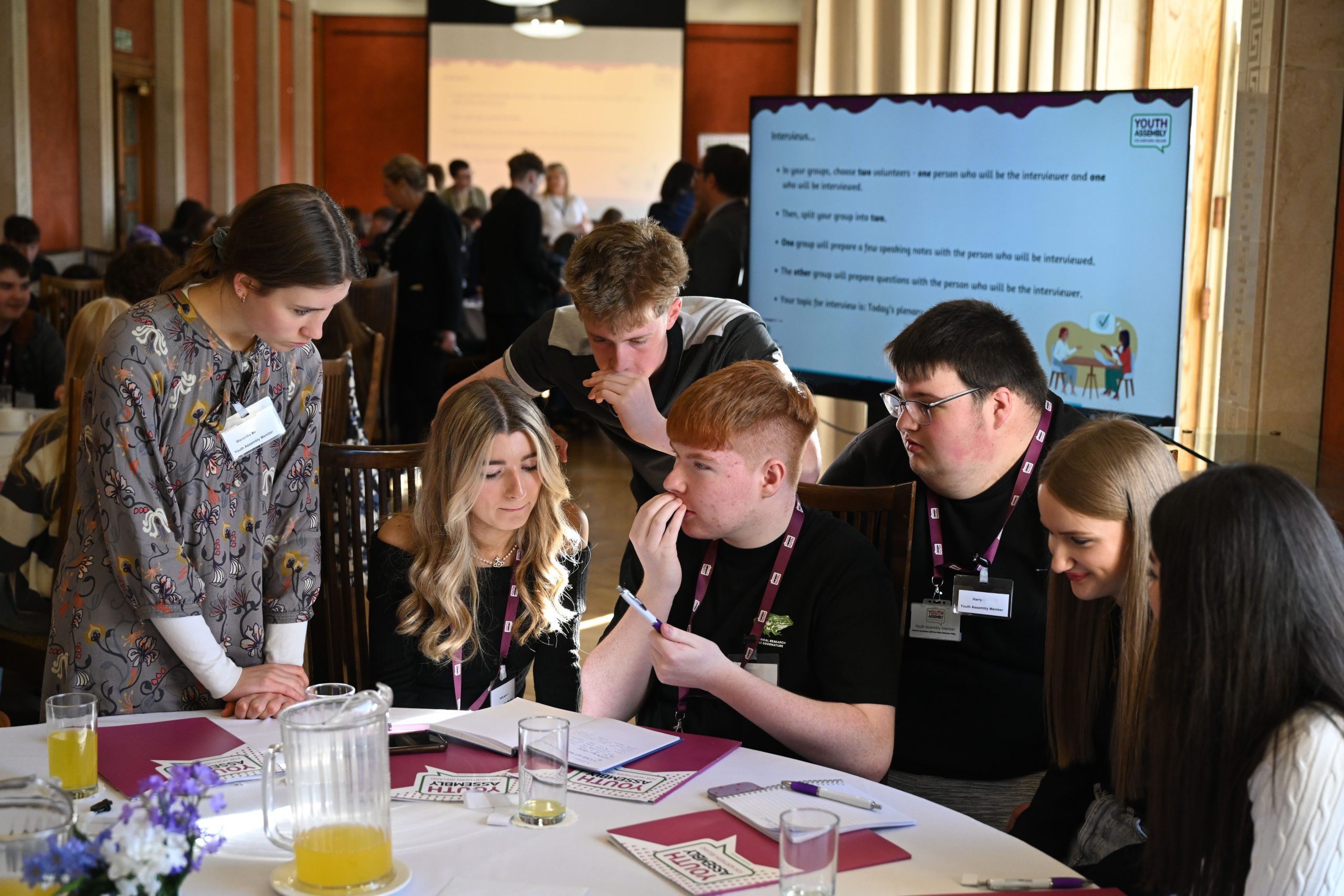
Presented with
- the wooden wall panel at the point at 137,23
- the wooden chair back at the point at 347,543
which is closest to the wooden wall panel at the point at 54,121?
the wooden wall panel at the point at 137,23

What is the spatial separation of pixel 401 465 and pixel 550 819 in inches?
49.5

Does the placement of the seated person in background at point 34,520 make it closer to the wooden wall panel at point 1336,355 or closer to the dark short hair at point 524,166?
the wooden wall panel at point 1336,355

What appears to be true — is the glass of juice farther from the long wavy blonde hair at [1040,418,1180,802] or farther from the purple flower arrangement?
the long wavy blonde hair at [1040,418,1180,802]

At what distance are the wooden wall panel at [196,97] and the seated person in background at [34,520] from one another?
984cm

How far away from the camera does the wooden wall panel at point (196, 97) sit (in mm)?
11992

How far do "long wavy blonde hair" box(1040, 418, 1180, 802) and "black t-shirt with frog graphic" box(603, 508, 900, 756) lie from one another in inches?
10.0

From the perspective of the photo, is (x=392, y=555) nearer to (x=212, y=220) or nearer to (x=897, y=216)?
(x=897, y=216)

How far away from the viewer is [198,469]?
80.6 inches

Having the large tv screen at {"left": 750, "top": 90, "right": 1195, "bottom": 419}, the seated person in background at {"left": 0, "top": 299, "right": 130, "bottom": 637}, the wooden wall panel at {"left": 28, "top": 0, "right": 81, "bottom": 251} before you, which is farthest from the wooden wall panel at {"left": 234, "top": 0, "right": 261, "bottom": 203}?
the seated person in background at {"left": 0, "top": 299, "right": 130, "bottom": 637}

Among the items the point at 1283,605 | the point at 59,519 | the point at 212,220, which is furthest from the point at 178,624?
the point at 212,220

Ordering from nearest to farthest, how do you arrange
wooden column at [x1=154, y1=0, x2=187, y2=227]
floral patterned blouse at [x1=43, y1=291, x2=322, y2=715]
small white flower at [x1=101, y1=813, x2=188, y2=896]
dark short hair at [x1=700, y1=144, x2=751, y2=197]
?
1. small white flower at [x1=101, y1=813, x2=188, y2=896]
2. floral patterned blouse at [x1=43, y1=291, x2=322, y2=715]
3. dark short hair at [x1=700, y1=144, x2=751, y2=197]
4. wooden column at [x1=154, y1=0, x2=187, y2=227]

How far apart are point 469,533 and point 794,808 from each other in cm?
98

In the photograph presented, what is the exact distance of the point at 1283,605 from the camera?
127 cm

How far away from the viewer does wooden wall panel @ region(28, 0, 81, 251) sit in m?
9.16
